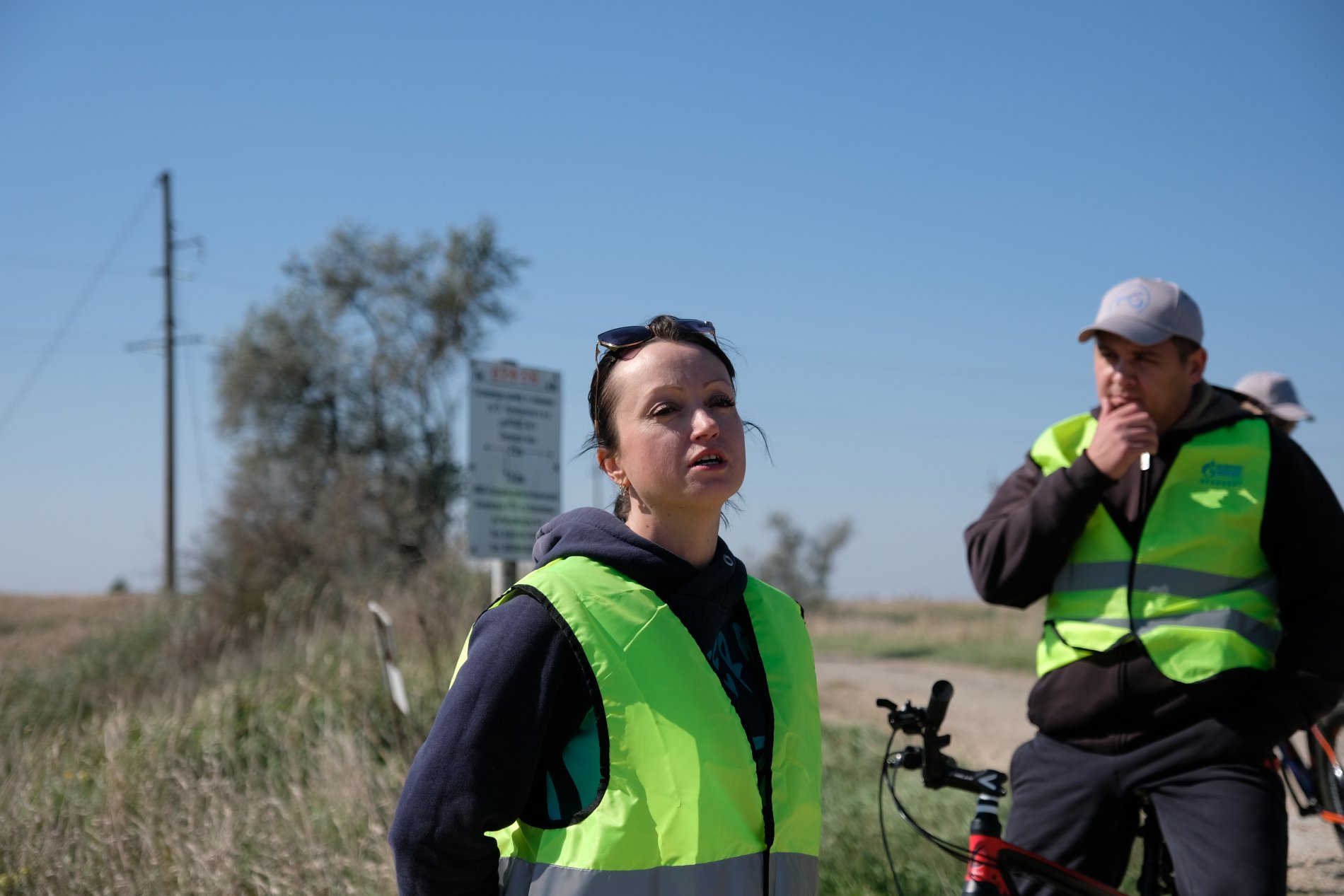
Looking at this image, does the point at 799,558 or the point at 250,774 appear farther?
the point at 799,558

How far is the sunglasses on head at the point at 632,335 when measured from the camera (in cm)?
238

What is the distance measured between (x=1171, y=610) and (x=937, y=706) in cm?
68

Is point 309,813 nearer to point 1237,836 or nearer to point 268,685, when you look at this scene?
point 268,685

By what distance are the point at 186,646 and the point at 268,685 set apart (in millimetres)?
4743

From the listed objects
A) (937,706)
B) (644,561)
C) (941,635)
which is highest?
(644,561)

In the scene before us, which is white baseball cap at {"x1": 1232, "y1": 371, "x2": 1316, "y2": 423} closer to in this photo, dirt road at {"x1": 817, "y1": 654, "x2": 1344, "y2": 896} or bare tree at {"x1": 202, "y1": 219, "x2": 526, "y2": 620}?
dirt road at {"x1": 817, "y1": 654, "x2": 1344, "y2": 896}

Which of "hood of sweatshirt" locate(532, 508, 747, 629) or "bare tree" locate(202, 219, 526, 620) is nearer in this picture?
"hood of sweatshirt" locate(532, 508, 747, 629)

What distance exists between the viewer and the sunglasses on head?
238cm

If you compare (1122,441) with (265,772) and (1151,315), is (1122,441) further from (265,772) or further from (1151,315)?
(265,772)

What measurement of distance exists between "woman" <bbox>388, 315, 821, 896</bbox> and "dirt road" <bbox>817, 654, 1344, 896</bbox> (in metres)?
3.27

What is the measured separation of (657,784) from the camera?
1957mm

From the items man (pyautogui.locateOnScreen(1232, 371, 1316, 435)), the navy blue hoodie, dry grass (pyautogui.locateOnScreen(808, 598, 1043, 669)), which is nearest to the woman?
the navy blue hoodie

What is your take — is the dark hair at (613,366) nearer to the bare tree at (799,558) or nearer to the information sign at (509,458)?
the information sign at (509,458)

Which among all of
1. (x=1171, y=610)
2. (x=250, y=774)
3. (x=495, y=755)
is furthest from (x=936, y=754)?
(x=250, y=774)
